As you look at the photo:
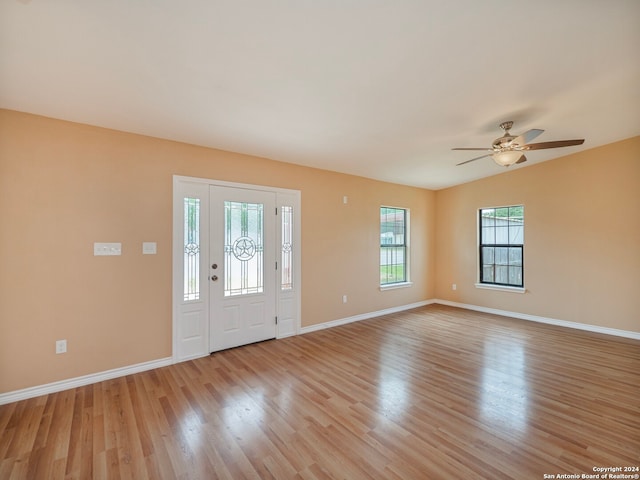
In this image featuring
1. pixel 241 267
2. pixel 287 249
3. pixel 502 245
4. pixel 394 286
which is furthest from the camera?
pixel 394 286

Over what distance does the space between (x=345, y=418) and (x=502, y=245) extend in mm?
5000

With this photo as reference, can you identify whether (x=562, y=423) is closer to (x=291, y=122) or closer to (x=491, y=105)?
(x=491, y=105)

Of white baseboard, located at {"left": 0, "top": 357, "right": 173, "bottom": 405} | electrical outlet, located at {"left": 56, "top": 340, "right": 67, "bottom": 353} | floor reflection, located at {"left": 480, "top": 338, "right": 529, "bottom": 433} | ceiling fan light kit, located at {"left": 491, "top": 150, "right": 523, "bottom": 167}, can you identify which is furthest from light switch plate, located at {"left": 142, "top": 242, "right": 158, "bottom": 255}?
ceiling fan light kit, located at {"left": 491, "top": 150, "right": 523, "bottom": 167}

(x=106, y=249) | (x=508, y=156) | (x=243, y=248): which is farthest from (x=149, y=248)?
(x=508, y=156)

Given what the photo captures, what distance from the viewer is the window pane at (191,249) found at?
3.43 meters

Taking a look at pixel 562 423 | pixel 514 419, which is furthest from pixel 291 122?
pixel 562 423

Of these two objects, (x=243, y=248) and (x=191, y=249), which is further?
(x=243, y=248)

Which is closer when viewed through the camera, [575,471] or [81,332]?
[575,471]

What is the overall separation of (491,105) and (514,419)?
2.93 meters

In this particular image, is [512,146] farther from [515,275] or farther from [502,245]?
[515,275]

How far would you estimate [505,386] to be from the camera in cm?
278

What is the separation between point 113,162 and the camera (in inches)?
118

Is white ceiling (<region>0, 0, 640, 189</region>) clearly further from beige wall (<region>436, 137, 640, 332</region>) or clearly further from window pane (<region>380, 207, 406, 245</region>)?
window pane (<region>380, 207, 406, 245</region>)

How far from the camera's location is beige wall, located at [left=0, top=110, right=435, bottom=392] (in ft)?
8.43
